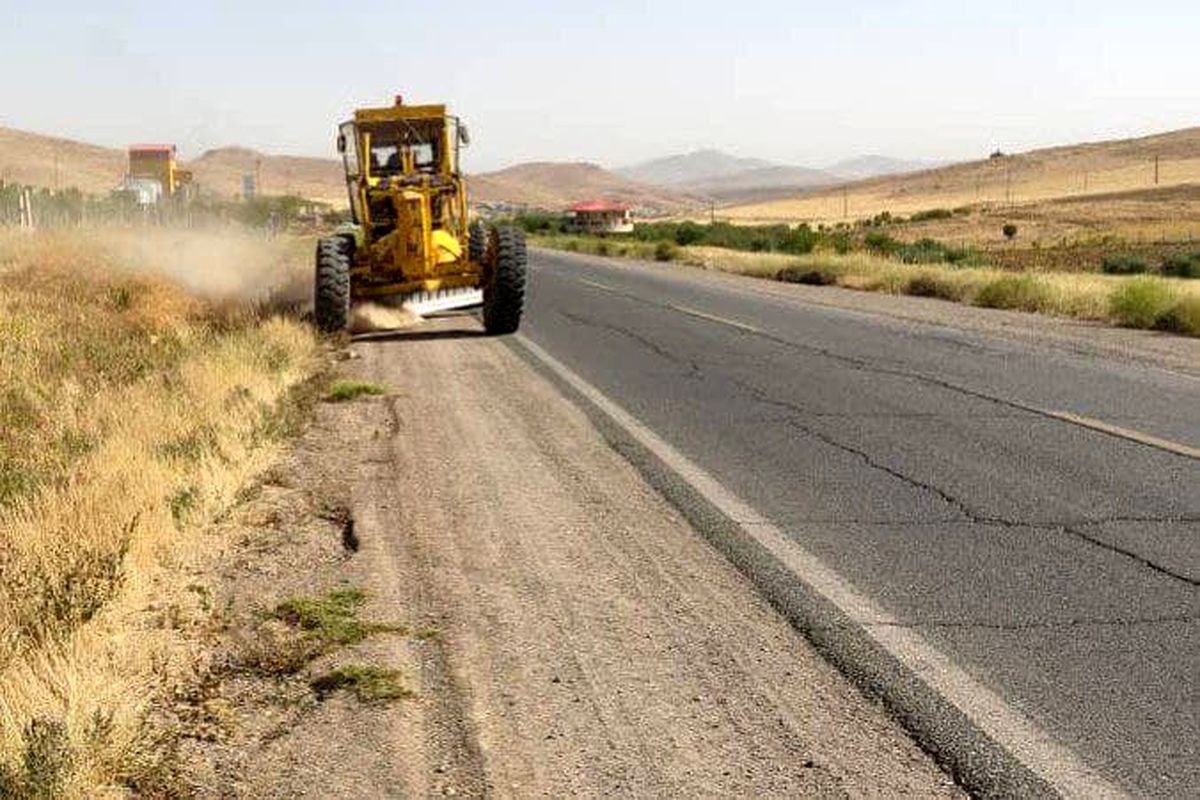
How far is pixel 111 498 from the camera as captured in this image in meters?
6.11

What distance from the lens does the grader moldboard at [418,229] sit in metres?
15.7

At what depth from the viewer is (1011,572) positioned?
536 centimetres

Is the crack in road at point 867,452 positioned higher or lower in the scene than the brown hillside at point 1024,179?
lower

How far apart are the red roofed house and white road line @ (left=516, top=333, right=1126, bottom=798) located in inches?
3265

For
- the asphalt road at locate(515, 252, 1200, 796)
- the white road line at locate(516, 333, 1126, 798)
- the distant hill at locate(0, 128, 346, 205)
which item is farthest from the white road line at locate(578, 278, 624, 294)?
the distant hill at locate(0, 128, 346, 205)

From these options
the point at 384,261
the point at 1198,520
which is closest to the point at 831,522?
the point at 1198,520

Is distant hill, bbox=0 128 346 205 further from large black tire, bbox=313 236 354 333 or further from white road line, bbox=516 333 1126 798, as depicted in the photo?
white road line, bbox=516 333 1126 798

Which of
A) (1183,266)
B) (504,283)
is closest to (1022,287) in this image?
(504,283)

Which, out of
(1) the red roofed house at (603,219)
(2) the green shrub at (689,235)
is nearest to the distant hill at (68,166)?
(1) the red roofed house at (603,219)

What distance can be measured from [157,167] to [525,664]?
51548 millimetres

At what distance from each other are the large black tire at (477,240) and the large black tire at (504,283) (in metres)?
1.67

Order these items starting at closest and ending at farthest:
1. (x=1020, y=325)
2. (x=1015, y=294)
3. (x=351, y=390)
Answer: (x=351, y=390) → (x=1020, y=325) → (x=1015, y=294)

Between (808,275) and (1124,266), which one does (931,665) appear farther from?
(1124,266)

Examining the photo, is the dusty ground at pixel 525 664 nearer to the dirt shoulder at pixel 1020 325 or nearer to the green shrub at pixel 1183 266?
the dirt shoulder at pixel 1020 325
